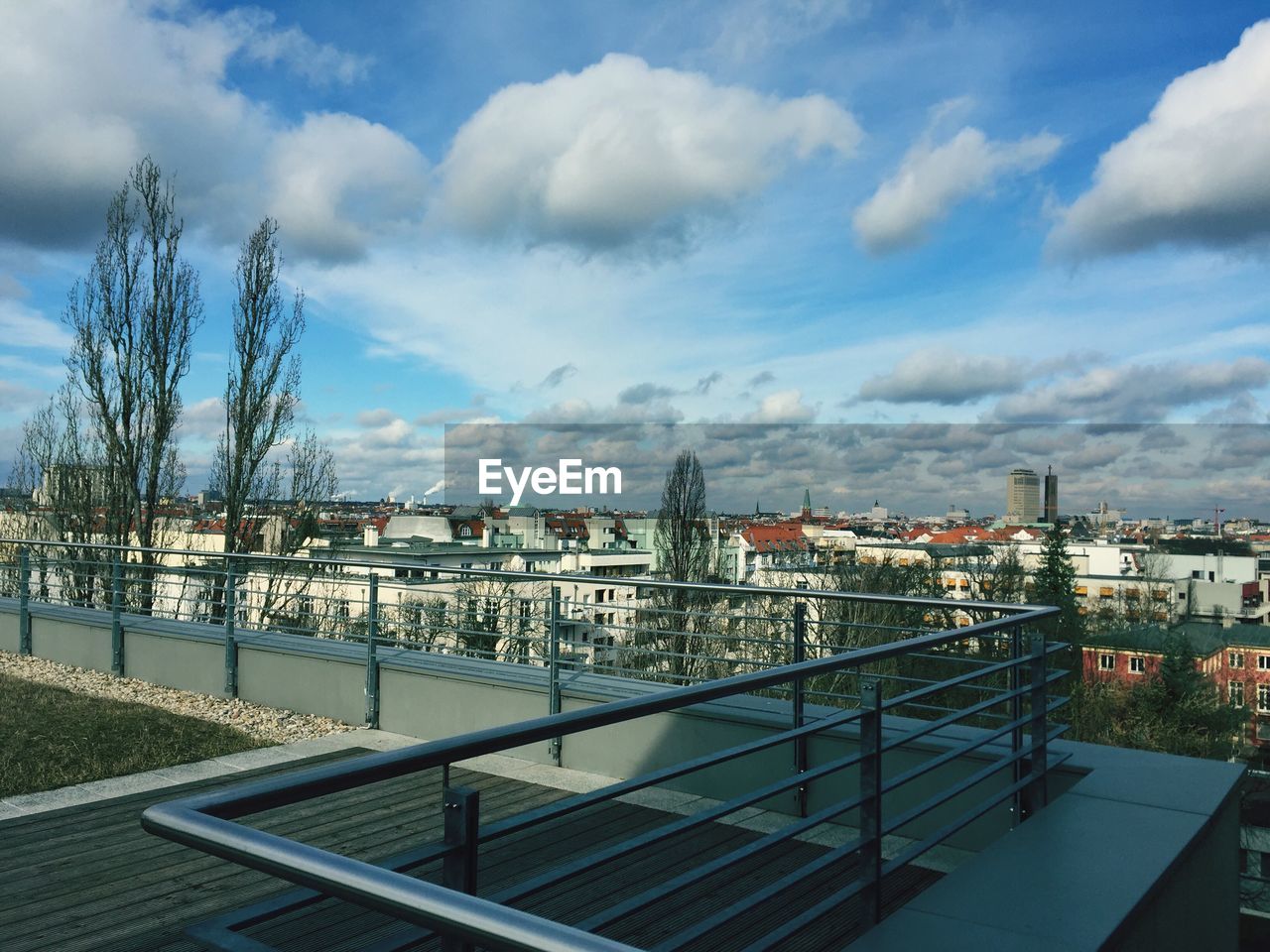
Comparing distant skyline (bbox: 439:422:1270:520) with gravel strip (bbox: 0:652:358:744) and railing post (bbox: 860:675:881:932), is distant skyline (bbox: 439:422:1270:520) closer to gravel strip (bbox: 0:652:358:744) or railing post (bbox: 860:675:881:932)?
gravel strip (bbox: 0:652:358:744)

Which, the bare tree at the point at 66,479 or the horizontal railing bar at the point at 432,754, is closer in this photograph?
the horizontal railing bar at the point at 432,754

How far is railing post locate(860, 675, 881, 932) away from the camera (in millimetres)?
3152

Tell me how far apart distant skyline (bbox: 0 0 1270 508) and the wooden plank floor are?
388 inches

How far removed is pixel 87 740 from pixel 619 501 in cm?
4285

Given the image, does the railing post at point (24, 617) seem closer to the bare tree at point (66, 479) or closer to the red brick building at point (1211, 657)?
the bare tree at point (66, 479)

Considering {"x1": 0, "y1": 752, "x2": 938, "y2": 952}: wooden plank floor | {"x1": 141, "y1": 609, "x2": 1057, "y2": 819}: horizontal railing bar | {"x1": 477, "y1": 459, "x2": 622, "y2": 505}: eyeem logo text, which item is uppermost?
{"x1": 477, "y1": 459, "x2": 622, "y2": 505}: eyeem logo text

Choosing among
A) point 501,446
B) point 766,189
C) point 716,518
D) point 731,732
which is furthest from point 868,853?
point 501,446

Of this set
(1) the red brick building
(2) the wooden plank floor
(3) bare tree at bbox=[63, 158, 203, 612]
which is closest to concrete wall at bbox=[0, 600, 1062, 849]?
(2) the wooden plank floor

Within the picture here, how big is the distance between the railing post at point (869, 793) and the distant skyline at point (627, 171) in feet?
39.0

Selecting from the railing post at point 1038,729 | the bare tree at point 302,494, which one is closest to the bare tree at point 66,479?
the bare tree at point 302,494

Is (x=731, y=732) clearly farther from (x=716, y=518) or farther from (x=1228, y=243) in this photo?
(x=1228, y=243)

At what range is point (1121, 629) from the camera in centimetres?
3672

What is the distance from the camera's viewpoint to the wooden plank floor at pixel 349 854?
156 inches

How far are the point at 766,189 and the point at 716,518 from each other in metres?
23.7
